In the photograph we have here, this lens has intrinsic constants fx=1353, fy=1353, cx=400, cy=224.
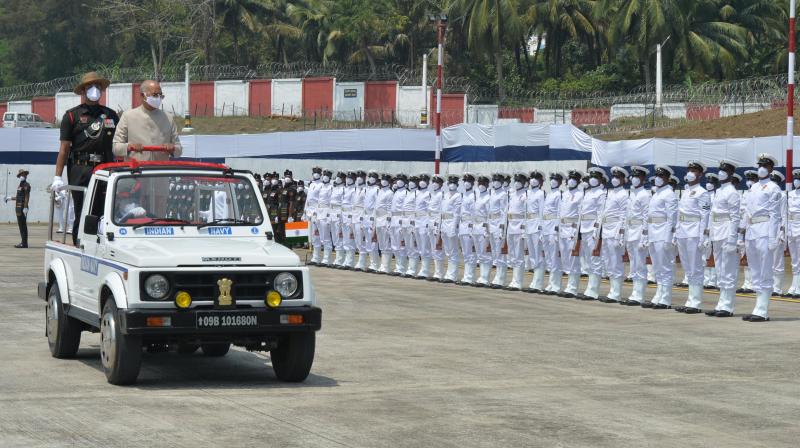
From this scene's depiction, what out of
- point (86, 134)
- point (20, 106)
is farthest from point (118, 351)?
point (20, 106)

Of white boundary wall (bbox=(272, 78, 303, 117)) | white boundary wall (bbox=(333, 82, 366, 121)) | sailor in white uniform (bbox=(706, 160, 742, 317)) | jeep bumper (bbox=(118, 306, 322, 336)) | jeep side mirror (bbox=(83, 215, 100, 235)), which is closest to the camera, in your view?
jeep bumper (bbox=(118, 306, 322, 336))

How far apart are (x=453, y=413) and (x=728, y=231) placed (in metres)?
9.88

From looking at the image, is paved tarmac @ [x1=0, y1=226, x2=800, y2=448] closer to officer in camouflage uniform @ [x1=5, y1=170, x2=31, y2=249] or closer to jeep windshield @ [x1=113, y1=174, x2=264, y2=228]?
jeep windshield @ [x1=113, y1=174, x2=264, y2=228]

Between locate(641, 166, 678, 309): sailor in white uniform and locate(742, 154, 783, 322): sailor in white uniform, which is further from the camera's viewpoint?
locate(641, 166, 678, 309): sailor in white uniform

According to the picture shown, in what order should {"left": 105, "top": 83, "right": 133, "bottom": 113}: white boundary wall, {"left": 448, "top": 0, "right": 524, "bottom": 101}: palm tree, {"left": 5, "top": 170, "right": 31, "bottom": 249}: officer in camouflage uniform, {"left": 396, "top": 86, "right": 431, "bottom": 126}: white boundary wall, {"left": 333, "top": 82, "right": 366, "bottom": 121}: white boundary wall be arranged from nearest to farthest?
{"left": 5, "top": 170, "right": 31, "bottom": 249}: officer in camouflage uniform
{"left": 396, "top": 86, "right": 431, "bottom": 126}: white boundary wall
{"left": 333, "top": 82, "right": 366, "bottom": 121}: white boundary wall
{"left": 448, "top": 0, "right": 524, "bottom": 101}: palm tree
{"left": 105, "top": 83, "right": 133, "bottom": 113}: white boundary wall

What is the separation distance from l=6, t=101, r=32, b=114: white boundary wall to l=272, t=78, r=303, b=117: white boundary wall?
51.6 ft

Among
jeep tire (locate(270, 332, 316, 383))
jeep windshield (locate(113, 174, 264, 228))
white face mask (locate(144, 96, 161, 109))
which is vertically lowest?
jeep tire (locate(270, 332, 316, 383))

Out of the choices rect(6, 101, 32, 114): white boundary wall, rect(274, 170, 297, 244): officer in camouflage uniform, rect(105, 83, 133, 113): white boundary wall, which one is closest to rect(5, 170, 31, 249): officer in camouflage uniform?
rect(274, 170, 297, 244): officer in camouflage uniform

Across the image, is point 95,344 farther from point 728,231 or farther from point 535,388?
point 728,231

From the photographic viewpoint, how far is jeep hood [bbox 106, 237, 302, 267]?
1105 centimetres

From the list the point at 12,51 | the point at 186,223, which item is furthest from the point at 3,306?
the point at 12,51

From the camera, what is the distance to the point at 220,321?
11.1 metres

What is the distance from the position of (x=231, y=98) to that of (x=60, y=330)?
57403mm

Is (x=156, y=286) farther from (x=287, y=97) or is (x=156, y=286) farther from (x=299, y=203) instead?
(x=287, y=97)
